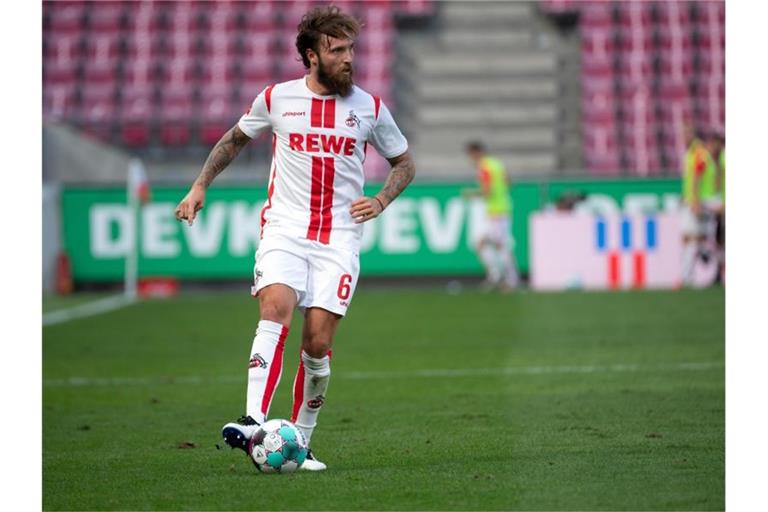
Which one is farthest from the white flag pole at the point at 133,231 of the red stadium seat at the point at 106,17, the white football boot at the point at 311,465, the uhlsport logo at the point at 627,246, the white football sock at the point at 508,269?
the white football boot at the point at 311,465

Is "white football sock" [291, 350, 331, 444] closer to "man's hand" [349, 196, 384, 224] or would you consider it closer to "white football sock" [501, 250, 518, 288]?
"man's hand" [349, 196, 384, 224]

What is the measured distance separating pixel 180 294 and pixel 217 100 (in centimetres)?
601

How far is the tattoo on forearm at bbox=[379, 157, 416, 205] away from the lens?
6.58 m

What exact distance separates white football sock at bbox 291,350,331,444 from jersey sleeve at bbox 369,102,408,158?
954mm

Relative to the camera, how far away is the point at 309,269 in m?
6.42

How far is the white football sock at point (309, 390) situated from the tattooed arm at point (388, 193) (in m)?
0.66

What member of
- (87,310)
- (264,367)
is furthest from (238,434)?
(87,310)

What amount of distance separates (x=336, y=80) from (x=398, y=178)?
588mm

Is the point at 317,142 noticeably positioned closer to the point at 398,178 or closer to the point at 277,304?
the point at 398,178

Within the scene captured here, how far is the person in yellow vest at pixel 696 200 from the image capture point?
1908 cm

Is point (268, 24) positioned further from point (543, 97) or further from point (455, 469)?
point (455, 469)

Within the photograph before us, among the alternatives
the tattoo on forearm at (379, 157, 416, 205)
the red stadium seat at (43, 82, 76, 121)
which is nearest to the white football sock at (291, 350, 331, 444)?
the tattoo on forearm at (379, 157, 416, 205)

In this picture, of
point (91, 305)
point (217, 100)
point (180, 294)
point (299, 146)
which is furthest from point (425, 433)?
point (217, 100)

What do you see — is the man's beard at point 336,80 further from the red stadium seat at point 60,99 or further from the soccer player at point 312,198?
the red stadium seat at point 60,99
